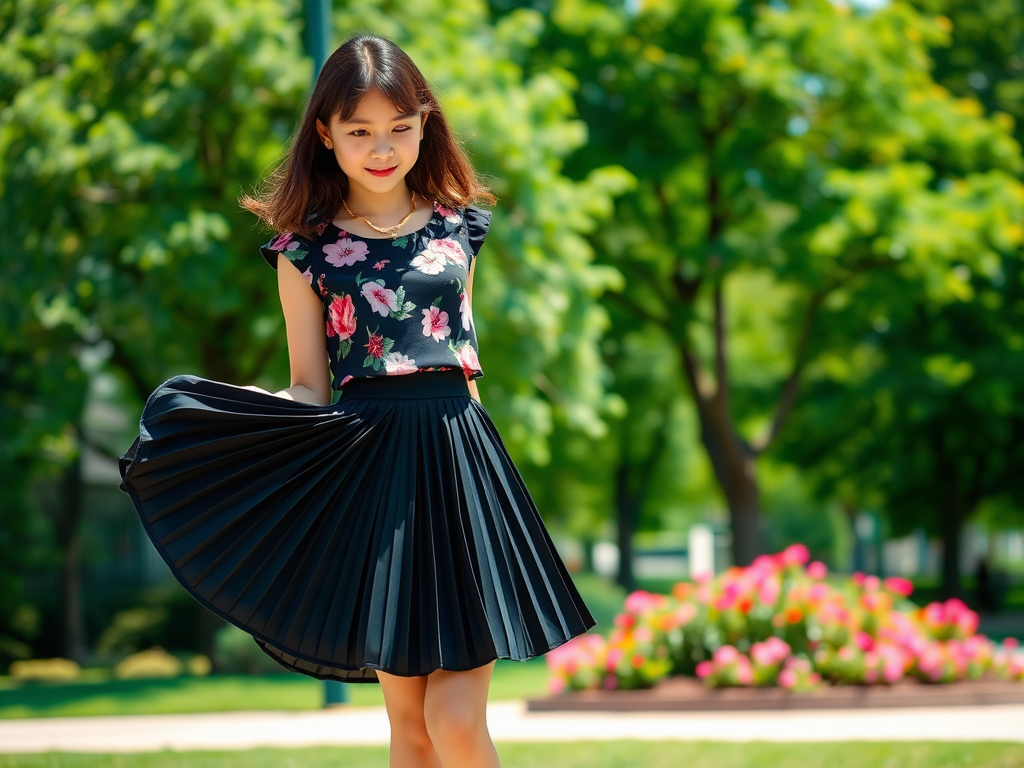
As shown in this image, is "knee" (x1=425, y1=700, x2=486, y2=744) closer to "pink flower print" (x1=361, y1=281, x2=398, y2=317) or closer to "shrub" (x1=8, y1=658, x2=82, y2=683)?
"pink flower print" (x1=361, y1=281, x2=398, y2=317)

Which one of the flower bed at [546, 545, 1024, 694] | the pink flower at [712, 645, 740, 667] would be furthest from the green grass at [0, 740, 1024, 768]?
the flower bed at [546, 545, 1024, 694]

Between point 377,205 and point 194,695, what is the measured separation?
26.6 feet

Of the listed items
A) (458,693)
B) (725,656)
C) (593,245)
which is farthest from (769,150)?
(458,693)

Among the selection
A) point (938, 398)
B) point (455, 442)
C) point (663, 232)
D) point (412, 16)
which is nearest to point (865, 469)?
point (938, 398)

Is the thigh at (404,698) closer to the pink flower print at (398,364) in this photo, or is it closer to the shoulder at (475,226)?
the pink flower print at (398,364)

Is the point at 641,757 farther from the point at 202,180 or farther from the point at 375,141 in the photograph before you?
the point at 202,180

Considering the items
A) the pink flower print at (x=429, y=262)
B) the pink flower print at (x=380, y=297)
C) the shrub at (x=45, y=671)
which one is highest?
the pink flower print at (x=429, y=262)

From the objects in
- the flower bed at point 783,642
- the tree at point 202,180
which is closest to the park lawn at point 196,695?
the flower bed at point 783,642

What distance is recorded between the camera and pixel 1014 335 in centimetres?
1984

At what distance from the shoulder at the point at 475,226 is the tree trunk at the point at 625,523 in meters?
26.7

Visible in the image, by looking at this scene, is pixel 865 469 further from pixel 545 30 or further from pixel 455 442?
pixel 455 442

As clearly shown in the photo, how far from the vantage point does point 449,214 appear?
367 centimetres

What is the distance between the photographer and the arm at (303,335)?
349 centimetres

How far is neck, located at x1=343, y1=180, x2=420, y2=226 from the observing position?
358 centimetres
